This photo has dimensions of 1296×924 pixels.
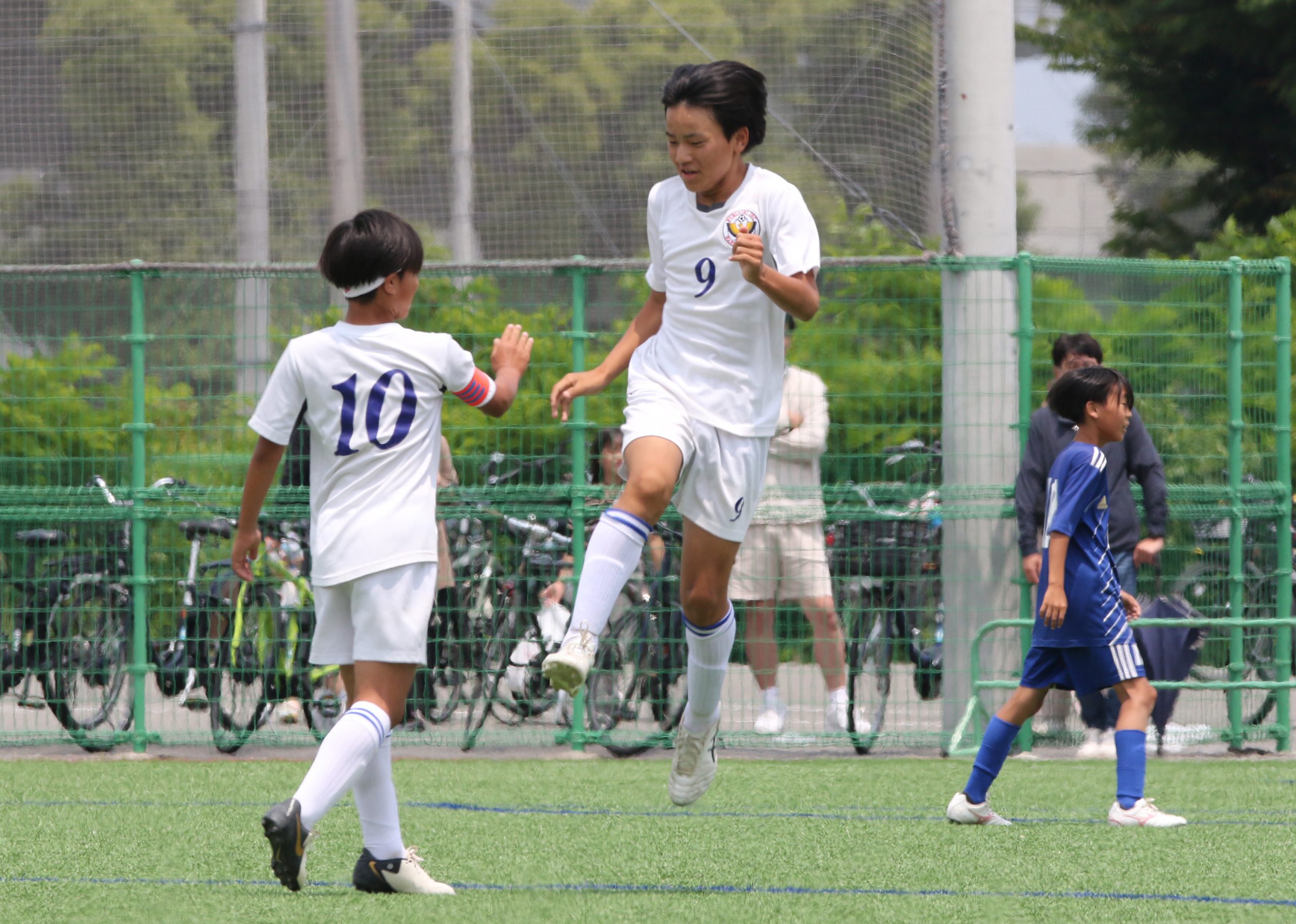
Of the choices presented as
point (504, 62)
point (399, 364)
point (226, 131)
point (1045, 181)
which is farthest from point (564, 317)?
point (1045, 181)

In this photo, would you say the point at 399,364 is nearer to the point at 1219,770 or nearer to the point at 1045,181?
the point at 1219,770

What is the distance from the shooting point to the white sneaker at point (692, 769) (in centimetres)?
567

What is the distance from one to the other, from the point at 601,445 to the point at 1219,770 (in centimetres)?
338

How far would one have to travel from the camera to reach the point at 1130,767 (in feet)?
20.4

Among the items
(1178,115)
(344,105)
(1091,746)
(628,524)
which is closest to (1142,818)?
(628,524)

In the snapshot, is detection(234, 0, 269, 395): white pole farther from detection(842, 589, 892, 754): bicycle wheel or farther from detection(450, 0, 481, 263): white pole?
detection(842, 589, 892, 754): bicycle wheel

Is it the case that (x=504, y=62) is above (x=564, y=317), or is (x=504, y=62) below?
above

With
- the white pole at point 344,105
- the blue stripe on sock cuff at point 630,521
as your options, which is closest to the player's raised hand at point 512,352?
the blue stripe on sock cuff at point 630,521

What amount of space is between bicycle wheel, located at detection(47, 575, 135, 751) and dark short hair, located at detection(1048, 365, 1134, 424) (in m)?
5.15

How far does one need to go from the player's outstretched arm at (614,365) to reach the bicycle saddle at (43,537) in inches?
188

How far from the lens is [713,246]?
17.4 ft

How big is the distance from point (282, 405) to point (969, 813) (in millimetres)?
2863

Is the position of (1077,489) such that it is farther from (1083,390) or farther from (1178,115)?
(1178,115)

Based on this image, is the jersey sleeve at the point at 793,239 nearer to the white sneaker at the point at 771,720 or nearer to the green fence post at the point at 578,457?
the green fence post at the point at 578,457
